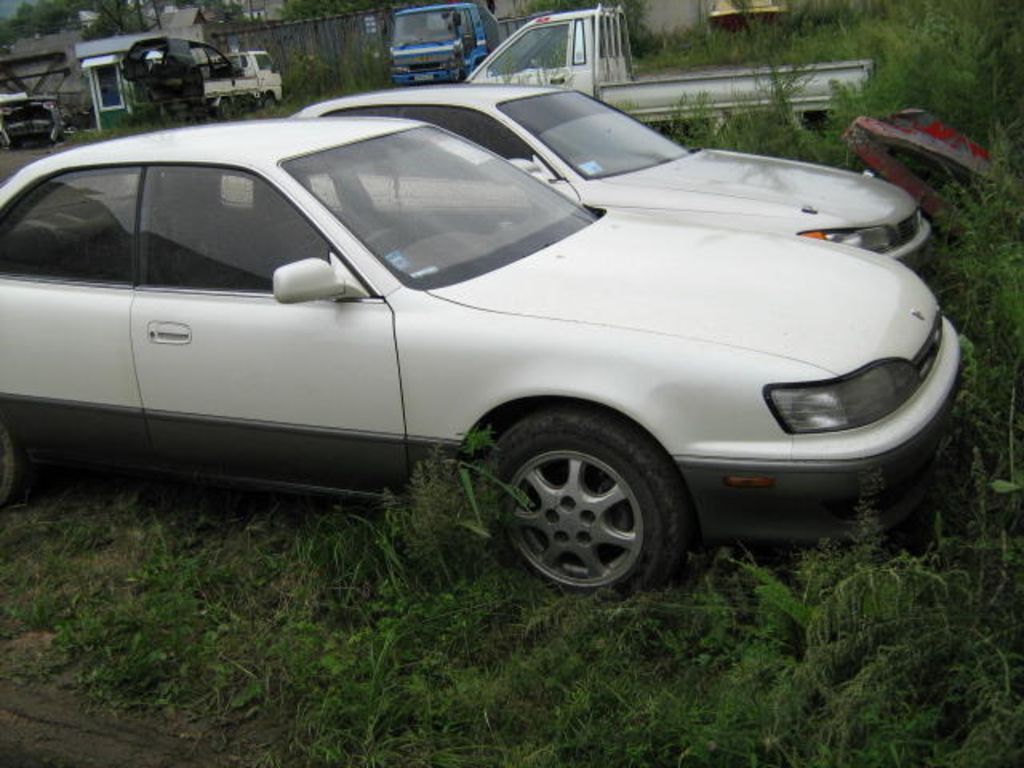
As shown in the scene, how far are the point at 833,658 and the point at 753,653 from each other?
26 cm

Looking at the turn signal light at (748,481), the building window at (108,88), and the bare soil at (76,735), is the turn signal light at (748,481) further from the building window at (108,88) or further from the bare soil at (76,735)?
the building window at (108,88)

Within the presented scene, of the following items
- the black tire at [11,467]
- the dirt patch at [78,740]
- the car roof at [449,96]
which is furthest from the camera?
the car roof at [449,96]

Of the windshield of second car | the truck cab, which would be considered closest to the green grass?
the truck cab

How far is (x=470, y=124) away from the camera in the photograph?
674 cm

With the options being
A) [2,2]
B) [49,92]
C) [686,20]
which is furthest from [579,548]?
[2,2]

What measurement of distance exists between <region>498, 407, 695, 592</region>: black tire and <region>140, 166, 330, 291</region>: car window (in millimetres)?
1087

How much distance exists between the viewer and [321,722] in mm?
3107

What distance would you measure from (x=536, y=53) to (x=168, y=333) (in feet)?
29.4

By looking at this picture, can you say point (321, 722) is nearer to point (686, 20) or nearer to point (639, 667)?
point (639, 667)

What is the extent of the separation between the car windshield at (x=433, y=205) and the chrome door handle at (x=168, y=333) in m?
0.71

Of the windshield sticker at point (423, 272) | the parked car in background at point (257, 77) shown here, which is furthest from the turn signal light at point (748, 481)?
the parked car in background at point (257, 77)

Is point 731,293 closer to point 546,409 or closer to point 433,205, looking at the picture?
point 546,409

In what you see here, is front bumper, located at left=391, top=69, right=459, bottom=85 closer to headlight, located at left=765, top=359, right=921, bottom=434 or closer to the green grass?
the green grass

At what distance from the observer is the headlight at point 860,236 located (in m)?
5.63
